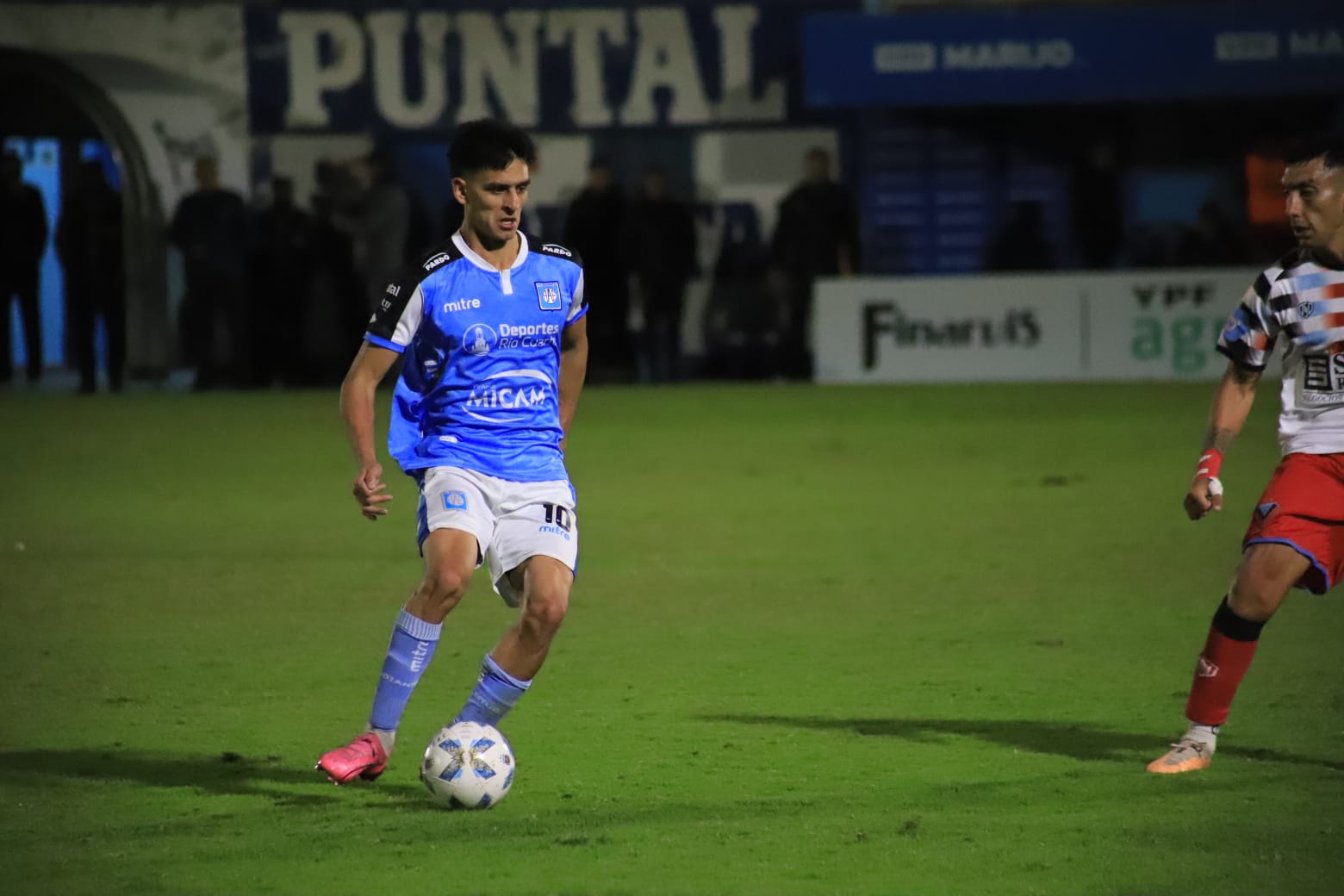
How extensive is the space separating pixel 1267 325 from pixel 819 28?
17256mm

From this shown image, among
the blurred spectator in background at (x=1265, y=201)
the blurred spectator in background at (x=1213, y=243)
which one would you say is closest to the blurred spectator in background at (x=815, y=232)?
the blurred spectator in background at (x=1213, y=243)

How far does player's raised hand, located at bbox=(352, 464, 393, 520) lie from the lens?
5566 mm

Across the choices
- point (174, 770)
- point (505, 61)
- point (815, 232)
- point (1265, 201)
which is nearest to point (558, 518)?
point (174, 770)

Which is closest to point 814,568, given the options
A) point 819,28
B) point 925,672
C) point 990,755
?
point 925,672

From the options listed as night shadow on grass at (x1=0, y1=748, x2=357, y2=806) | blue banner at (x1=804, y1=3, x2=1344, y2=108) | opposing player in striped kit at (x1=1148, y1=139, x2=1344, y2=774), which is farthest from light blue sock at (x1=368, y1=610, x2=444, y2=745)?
blue banner at (x1=804, y1=3, x2=1344, y2=108)

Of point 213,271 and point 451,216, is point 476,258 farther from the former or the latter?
point 213,271

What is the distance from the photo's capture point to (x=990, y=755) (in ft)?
20.6

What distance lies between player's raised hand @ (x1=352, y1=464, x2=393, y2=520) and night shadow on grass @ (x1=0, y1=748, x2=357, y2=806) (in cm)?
85

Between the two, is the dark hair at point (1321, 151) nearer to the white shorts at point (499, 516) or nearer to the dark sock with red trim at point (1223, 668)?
the dark sock with red trim at point (1223, 668)

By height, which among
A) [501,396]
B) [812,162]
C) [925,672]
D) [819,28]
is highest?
[819,28]

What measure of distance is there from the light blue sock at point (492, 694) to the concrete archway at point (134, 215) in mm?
19241

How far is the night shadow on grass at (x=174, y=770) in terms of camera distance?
19.3ft

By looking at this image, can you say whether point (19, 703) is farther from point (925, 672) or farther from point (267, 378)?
point (267, 378)

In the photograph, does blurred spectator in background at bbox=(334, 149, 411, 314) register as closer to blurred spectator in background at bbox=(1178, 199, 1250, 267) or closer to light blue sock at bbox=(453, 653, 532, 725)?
blurred spectator in background at bbox=(1178, 199, 1250, 267)
